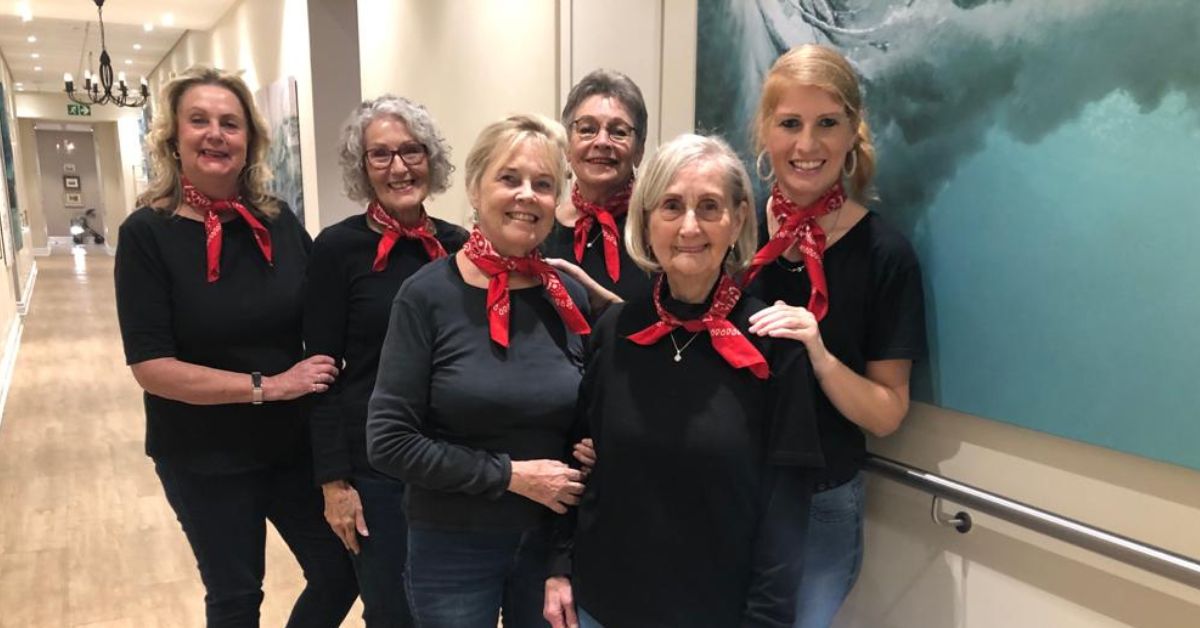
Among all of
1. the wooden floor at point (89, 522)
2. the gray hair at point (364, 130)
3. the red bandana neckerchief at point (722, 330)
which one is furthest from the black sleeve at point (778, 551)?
the wooden floor at point (89, 522)

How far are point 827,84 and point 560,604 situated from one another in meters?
1.08

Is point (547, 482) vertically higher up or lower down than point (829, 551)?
higher up

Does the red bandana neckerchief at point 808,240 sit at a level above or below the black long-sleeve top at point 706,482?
above

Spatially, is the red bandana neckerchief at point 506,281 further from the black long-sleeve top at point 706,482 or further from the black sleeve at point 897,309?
the black sleeve at point 897,309

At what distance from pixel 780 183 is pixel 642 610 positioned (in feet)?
2.78

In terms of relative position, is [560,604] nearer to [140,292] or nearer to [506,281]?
[506,281]

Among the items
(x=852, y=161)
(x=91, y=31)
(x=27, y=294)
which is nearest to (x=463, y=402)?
(x=852, y=161)

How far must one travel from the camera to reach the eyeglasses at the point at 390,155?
185cm

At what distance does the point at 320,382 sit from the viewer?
1.82m

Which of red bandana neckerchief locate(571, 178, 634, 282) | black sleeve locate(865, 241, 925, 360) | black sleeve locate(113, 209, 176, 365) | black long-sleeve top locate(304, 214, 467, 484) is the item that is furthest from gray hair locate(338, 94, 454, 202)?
black sleeve locate(865, 241, 925, 360)

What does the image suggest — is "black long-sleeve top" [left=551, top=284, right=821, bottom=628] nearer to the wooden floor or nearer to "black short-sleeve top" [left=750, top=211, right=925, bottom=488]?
"black short-sleeve top" [left=750, top=211, right=925, bottom=488]

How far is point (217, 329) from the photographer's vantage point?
6.12 ft

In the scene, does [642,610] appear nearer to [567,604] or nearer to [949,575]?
[567,604]

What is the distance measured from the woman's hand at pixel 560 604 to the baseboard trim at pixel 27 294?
32.1 feet
